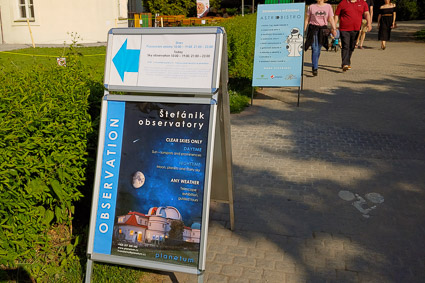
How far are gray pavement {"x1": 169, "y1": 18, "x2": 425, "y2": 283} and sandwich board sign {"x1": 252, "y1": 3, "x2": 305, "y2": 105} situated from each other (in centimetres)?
64

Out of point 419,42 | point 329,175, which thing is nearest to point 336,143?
point 329,175

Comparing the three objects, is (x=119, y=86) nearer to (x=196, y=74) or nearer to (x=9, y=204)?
(x=196, y=74)

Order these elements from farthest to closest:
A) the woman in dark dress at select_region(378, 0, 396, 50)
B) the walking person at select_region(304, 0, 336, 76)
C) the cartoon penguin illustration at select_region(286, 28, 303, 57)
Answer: the woman in dark dress at select_region(378, 0, 396, 50) < the walking person at select_region(304, 0, 336, 76) < the cartoon penguin illustration at select_region(286, 28, 303, 57)

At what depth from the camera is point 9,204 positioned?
3094mm

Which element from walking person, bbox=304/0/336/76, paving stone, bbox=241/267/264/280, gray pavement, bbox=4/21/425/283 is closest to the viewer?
paving stone, bbox=241/267/264/280

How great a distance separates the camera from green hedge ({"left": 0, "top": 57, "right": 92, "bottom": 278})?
10.3 feet

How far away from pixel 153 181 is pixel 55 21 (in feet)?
→ 71.7

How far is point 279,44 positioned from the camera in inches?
344

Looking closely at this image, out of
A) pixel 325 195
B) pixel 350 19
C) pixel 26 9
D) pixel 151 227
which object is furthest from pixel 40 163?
pixel 26 9

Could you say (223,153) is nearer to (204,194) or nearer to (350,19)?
(204,194)

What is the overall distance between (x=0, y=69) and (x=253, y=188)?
3.03 m

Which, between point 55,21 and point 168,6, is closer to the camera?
point 55,21

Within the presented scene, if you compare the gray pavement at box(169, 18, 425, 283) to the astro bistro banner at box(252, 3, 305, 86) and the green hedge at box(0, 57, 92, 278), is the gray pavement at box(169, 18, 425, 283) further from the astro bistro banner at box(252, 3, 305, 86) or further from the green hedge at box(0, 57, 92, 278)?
the green hedge at box(0, 57, 92, 278)

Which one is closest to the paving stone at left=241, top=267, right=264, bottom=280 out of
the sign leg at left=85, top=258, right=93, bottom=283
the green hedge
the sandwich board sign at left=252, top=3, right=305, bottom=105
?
the sign leg at left=85, top=258, right=93, bottom=283
